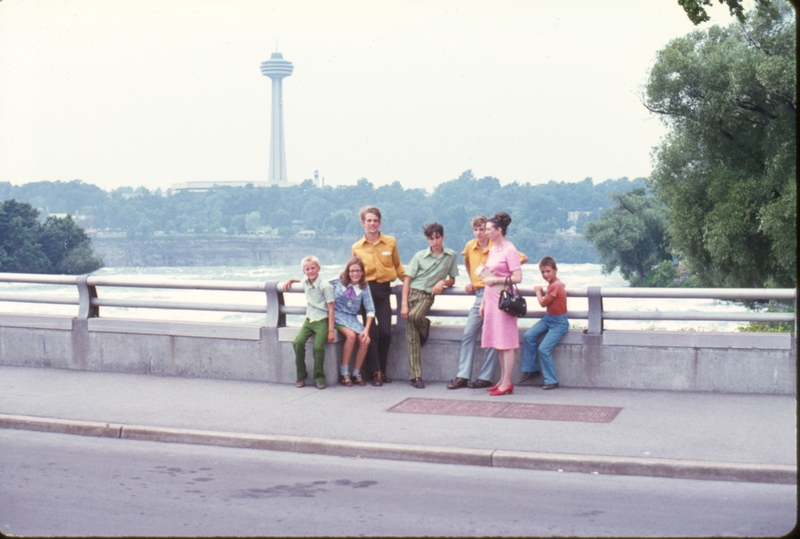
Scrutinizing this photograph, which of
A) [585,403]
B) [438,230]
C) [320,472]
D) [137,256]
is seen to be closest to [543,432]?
[585,403]

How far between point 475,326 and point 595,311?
1197mm

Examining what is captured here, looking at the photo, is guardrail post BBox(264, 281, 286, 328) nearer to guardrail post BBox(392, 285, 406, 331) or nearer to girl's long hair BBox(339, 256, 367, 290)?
girl's long hair BBox(339, 256, 367, 290)

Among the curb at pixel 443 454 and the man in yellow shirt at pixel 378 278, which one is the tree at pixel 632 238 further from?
the curb at pixel 443 454

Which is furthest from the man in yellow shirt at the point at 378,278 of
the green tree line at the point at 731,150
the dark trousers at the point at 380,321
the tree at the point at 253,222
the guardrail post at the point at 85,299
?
the tree at the point at 253,222

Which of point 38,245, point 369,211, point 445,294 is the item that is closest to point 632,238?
point 38,245

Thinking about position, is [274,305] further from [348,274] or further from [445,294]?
[445,294]

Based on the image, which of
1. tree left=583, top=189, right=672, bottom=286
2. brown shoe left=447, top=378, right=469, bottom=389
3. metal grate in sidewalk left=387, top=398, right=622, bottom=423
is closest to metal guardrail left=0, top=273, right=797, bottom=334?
brown shoe left=447, top=378, right=469, bottom=389

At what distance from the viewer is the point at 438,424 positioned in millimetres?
8250

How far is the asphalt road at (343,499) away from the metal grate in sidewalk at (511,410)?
150cm

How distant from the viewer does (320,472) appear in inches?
275

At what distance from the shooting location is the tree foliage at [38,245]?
104 meters

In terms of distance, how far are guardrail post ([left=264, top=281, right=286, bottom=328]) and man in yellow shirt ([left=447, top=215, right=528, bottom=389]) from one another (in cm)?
206

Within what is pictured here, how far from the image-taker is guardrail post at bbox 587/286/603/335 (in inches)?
380

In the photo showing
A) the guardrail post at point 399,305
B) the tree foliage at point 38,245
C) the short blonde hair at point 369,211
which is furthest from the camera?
the tree foliage at point 38,245
